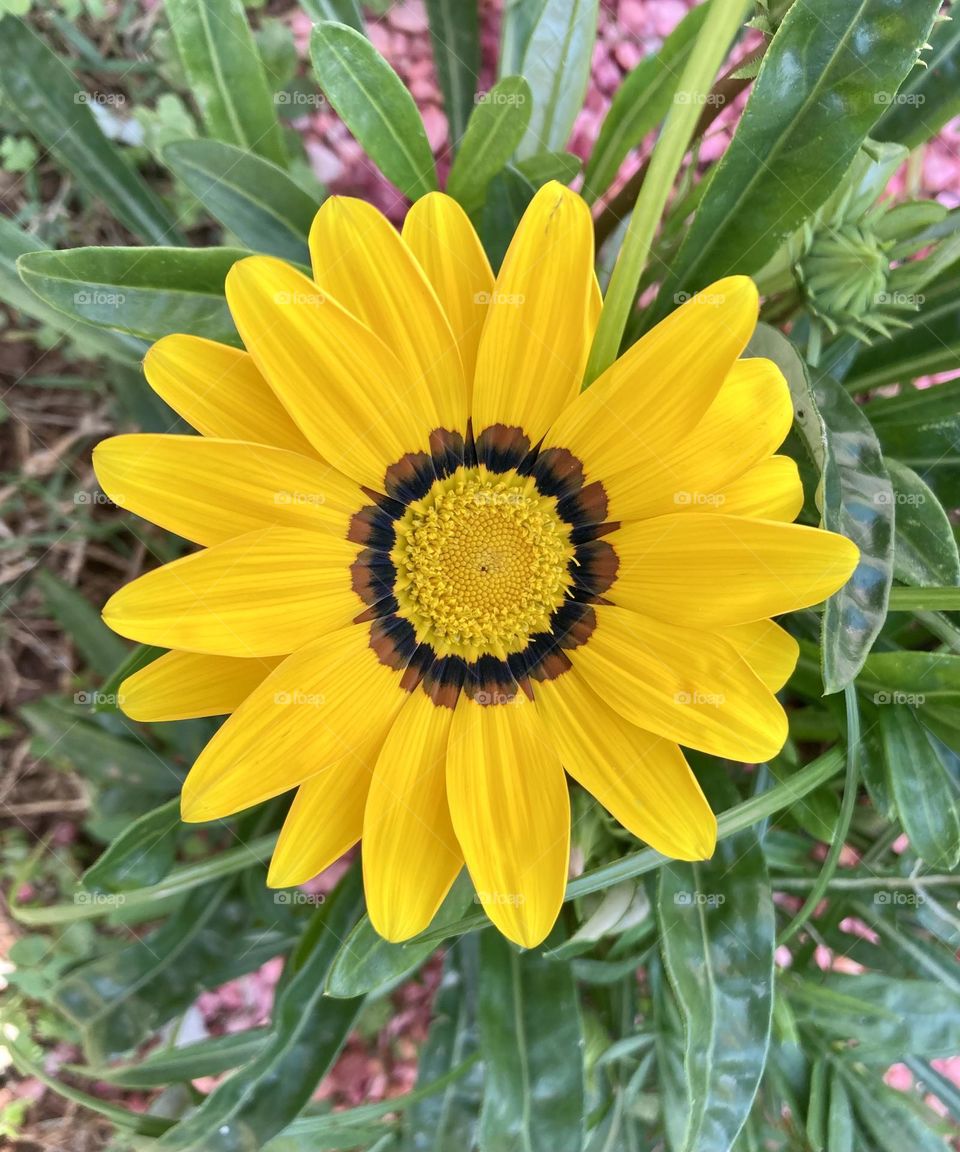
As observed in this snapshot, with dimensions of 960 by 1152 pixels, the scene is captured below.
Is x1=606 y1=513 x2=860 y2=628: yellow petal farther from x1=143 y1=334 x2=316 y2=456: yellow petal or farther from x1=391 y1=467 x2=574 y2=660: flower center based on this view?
x1=143 y1=334 x2=316 y2=456: yellow petal

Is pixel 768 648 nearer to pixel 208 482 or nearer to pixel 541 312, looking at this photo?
pixel 541 312

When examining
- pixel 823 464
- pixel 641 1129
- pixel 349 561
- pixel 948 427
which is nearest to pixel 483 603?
pixel 349 561

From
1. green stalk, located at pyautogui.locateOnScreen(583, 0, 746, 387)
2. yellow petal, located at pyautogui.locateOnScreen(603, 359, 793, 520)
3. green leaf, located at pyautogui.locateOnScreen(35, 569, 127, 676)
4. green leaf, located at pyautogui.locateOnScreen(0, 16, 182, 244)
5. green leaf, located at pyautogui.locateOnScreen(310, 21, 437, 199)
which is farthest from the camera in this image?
green leaf, located at pyautogui.locateOnScreen(35, 569, 127, 676)

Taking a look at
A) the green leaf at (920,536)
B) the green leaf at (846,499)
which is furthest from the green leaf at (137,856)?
the green leaf at (920,536)

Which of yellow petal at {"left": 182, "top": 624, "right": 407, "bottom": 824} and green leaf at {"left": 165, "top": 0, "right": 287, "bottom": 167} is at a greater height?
green leaf at {"left": 165, "top": 0, "right": 287, "bottom": 167}

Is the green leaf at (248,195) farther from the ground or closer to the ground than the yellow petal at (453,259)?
closer to the ground

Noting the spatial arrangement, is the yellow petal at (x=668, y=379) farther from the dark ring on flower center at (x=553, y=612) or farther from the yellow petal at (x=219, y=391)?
the yellow petal at (x=219, y=391)

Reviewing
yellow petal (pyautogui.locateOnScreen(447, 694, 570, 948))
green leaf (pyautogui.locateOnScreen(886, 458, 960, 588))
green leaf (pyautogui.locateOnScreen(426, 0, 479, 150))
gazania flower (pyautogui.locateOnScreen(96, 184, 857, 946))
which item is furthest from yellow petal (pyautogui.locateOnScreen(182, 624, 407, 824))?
green leaf (pyautogui.locateOnScreen(426, 0, 479, 150))
